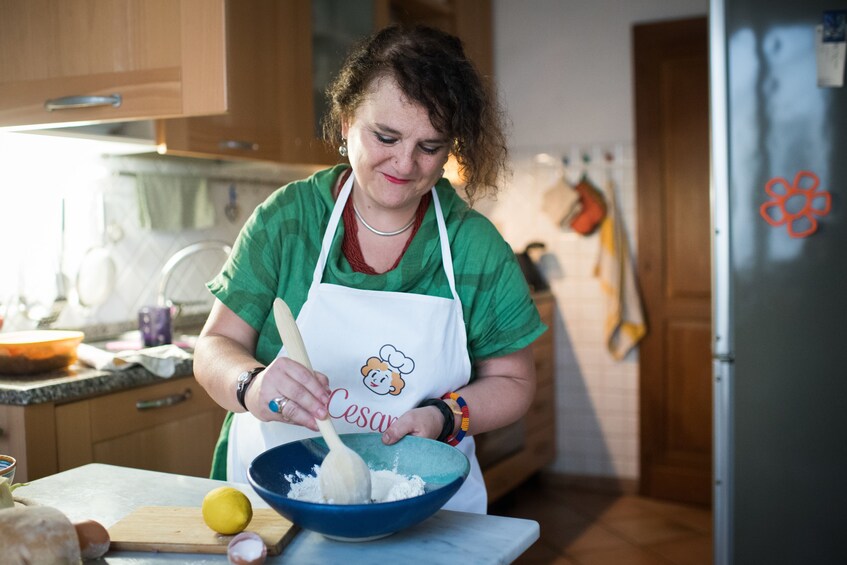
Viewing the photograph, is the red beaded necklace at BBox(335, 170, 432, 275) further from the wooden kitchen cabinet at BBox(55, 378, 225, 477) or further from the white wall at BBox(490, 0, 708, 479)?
the white wall at BBox(490, 0, 708, 479)

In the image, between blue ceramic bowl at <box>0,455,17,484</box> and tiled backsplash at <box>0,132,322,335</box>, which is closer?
blue ceramic bowl at <box>0,455,17,484</box>

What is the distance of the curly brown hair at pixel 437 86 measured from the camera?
122cm

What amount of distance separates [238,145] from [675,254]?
195 centimetres

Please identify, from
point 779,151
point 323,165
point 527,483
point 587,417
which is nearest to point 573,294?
point 587,417

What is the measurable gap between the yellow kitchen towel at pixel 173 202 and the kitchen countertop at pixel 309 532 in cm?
162

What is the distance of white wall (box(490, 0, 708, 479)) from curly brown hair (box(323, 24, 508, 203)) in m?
2.41

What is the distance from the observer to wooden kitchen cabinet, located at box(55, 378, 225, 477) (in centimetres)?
194

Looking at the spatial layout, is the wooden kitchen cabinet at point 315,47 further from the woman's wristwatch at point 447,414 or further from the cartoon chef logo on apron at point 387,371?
the woman's wristwatch at point 447,414

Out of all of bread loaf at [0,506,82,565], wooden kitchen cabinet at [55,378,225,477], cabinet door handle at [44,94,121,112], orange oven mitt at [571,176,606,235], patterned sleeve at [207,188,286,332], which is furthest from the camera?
orange oven mitt at [571,176,606,235]

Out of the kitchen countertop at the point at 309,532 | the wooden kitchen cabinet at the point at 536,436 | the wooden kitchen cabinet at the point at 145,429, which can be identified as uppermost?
the kitchen countertop at the point at 309,532

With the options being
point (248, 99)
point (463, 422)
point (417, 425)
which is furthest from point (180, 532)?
point (248, 99)

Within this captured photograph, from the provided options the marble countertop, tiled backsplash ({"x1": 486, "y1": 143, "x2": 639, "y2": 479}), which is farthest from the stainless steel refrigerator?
tiled backsplash ({"x1": 486, "y1": 143, "x2": 639, "y2": 479})

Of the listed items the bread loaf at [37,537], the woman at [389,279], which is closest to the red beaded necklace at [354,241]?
the woman at [389,279]

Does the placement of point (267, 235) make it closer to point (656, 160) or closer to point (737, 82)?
point (737, 82)
